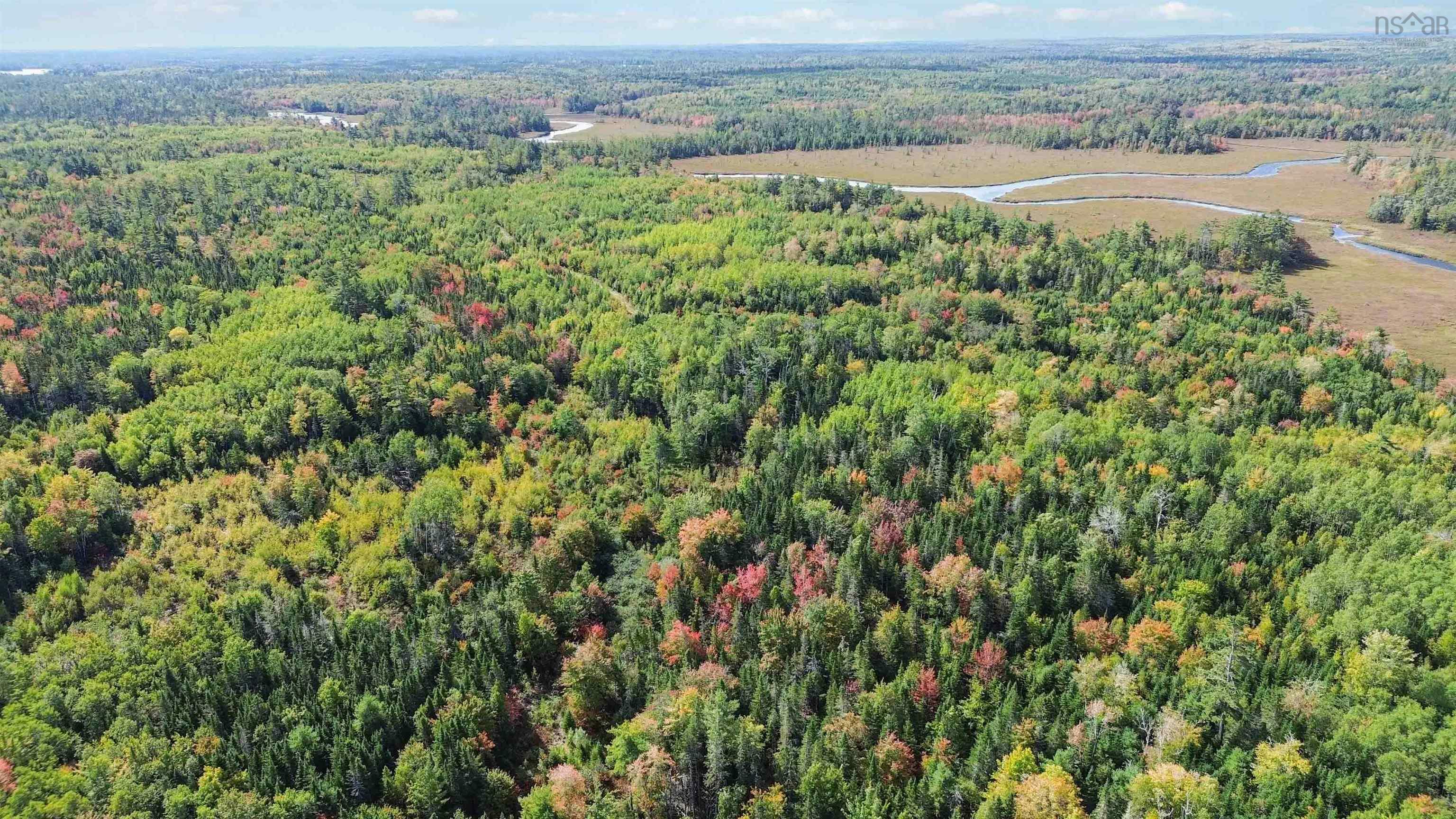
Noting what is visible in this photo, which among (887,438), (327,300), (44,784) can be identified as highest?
(327,300)

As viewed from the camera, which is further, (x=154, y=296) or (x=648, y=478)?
(x=154, y=296)

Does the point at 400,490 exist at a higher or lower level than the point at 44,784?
higher

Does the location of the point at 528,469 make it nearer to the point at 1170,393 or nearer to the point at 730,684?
the point at 730,684

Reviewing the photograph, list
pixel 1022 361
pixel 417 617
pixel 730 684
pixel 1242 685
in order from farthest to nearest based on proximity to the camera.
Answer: pixel 1022 361
pixel 417 617
pixel 730 684
pixel 1242 685

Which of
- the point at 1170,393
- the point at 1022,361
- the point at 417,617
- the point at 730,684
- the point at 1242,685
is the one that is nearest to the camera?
the point at 1242,685

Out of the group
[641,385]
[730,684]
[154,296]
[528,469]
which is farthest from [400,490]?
[154,296]

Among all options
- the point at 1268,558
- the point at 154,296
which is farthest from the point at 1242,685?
the point at 154,296
